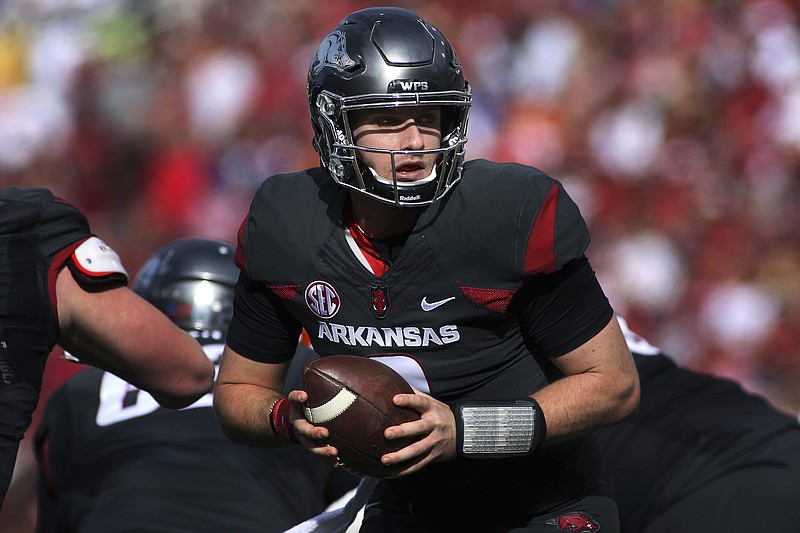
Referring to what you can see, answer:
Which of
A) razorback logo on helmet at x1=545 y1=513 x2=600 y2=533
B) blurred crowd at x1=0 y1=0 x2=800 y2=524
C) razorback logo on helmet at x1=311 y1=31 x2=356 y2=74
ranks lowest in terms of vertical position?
blurred crowd at x1=0 y1=0 x2=800 y2=524

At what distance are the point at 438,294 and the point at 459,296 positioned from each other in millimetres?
47

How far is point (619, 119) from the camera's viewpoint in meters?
7.23

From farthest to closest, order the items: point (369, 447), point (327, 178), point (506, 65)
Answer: point (506, 65) → point (327, 178) → point (369, 447)

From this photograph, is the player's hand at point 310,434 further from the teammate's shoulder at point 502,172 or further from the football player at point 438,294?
the teammate's shoulder at point 502,172

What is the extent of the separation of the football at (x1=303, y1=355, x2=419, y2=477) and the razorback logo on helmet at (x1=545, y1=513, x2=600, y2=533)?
455 mm

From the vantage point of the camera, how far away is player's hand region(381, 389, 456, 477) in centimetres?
211

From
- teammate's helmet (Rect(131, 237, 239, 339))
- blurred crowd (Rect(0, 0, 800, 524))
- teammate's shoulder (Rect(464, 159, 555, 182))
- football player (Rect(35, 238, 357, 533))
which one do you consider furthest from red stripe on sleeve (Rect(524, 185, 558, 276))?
blurred crowd (Rect(0, 0, 800, 524))

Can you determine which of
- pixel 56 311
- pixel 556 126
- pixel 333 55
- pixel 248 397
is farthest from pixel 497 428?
pixel 556 126

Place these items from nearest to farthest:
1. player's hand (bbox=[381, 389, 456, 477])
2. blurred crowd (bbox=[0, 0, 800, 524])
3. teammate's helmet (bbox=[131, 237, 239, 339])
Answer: player's hand (bbox=[381, 389, 456, 477]) → teammate's helmet (bbox=[131, 237, 239, 339]) → blurred crowd (bbox=[0, 0, 800, 524])

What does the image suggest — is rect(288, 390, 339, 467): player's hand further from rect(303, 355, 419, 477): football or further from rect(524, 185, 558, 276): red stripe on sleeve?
rect(524, 185, 558, 276): red stripe on sleeve

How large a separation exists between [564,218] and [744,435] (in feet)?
5.35

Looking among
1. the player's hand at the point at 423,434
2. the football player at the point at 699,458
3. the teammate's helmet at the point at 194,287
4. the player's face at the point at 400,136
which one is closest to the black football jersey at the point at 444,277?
the player's face at the point at 400,136

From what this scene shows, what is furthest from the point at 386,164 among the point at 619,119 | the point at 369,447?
the point at 619,119

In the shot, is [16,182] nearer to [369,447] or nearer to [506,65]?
[506,65]
